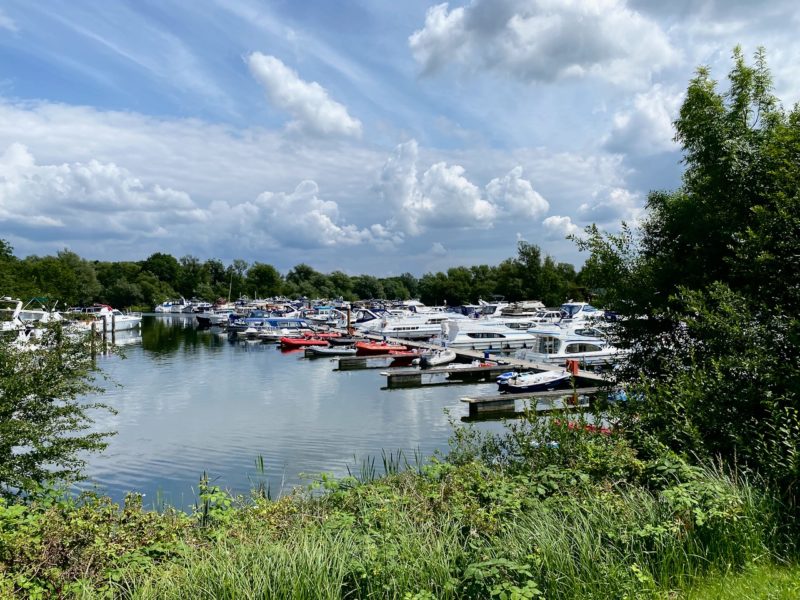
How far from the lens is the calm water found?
1764 centimetres

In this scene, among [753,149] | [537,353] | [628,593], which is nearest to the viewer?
[628,593]

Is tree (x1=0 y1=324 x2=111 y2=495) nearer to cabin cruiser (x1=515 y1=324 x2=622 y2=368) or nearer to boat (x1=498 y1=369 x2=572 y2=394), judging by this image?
boat (x1=498 y1=369 x2=572 y2=394)

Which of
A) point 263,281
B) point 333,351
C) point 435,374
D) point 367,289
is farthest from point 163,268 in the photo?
point 435,374

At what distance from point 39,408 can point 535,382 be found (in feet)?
73.8

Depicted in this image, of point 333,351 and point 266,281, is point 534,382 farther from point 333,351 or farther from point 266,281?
point 266,281

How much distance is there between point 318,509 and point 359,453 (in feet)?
43.5

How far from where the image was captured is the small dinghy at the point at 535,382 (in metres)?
28.0

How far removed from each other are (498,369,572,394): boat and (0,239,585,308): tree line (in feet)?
219

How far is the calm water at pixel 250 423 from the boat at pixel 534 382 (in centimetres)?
269

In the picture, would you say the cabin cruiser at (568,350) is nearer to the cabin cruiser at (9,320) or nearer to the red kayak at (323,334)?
the red kayak at (323,334)

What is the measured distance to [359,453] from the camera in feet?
64.5

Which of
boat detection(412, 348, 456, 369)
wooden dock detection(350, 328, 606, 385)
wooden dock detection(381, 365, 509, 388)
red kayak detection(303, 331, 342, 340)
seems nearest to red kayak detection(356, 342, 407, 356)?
wooden dock detection(350, 328, 606, 385)

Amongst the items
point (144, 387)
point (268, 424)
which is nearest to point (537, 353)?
point (268, 424)

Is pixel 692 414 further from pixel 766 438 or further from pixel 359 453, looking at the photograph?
pixel 359 453
